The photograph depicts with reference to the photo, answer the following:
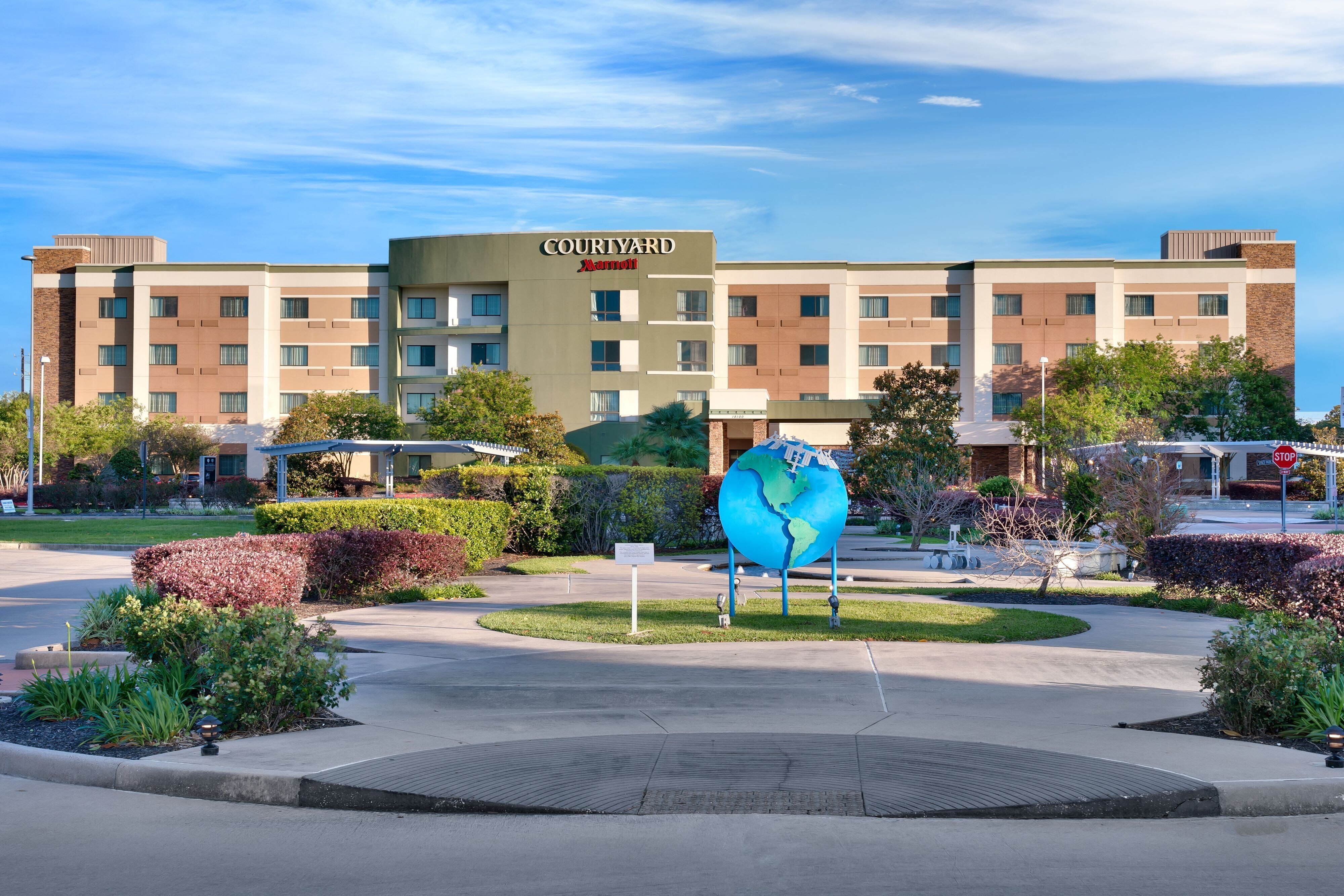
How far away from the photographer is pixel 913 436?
33.8 metres

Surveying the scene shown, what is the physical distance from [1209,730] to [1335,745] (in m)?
1.23

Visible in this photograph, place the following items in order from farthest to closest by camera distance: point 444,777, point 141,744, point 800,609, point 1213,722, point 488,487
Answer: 1. point 488,487
2. point 800,609
3. point 1213,722
4. point 141,744
5. point 444,777

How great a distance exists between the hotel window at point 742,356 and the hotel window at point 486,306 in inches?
595

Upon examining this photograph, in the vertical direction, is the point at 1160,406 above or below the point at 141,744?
above

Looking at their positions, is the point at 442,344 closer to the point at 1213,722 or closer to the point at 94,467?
the point at 94,467

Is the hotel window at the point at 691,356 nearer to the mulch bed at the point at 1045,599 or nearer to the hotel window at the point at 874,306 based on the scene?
the hotel window at the point at 874,306

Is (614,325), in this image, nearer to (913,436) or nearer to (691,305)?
(691,305)

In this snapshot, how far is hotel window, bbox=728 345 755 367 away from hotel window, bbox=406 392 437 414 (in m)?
19.1

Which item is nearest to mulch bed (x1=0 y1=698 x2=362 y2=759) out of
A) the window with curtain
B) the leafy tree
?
the leafy tree

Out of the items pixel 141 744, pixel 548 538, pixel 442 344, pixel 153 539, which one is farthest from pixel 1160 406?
pixel 141 744

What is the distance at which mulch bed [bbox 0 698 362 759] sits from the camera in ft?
25.2

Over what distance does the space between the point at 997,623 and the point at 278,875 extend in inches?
426

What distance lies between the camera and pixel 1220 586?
16.5 metres

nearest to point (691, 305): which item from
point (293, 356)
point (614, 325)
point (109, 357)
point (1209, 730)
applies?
point (614, 325)
